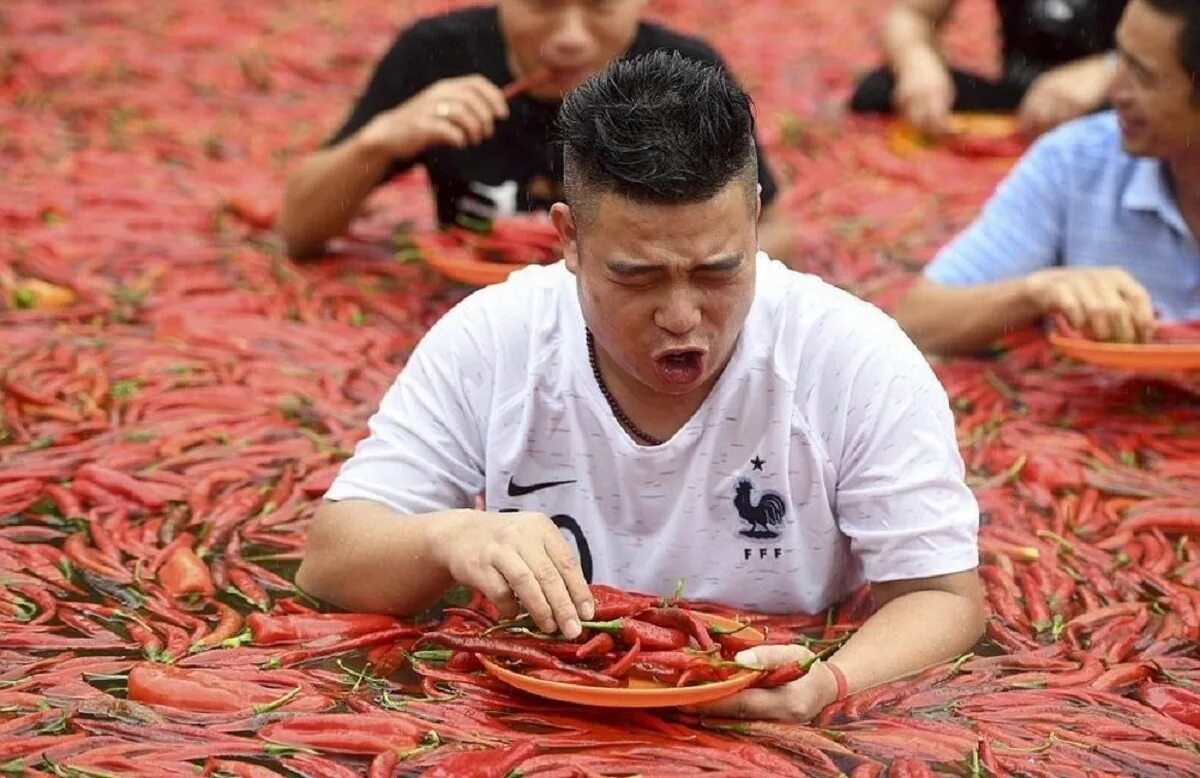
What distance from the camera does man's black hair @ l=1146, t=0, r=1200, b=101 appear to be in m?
4.43

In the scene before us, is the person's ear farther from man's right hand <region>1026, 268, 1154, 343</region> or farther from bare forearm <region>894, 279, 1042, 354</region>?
bare forearm <region>894, 279, 1042, 354</region>

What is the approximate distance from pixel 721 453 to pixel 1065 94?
396 centimetres

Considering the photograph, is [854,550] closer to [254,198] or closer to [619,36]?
[619,36]

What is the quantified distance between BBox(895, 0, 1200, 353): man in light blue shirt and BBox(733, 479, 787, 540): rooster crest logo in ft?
4.88

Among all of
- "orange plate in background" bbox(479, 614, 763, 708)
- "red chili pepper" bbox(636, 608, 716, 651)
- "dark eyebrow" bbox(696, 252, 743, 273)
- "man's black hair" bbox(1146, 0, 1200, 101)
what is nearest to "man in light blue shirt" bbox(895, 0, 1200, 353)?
"man's black hair" bbox(1146, 0, 1200, 101)

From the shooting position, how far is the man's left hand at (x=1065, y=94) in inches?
253

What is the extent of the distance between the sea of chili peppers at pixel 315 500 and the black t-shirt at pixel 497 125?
377 millimetres

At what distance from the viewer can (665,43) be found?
5066mm

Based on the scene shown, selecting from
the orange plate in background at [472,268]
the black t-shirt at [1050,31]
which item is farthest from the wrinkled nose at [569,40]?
the black t-shirt at [1050,31]

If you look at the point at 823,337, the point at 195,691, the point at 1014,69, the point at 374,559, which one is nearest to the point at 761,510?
the point at 823,337

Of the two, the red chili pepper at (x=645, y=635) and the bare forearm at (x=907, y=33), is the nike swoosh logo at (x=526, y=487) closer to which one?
the red chili pepper at (x=645, y=635)

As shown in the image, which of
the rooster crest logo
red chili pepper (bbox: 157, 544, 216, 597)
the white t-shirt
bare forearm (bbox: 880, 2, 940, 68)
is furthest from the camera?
bare forearm (bbox: 880, 2, 940, 68)

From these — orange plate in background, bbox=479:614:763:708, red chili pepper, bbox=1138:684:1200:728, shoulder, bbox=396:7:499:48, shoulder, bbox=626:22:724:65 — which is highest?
shoulder, bbox=396:7:499:48

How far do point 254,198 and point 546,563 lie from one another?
3970mm
